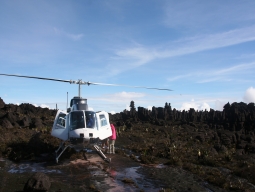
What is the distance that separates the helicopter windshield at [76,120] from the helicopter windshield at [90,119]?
0.81 ft

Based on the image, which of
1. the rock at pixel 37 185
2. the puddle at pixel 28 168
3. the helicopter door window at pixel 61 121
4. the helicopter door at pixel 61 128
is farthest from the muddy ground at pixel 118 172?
the helicopter door window at pixel 61 121

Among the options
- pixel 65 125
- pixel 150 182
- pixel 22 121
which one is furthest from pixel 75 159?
pixel 22 121

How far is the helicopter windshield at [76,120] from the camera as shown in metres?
13.0

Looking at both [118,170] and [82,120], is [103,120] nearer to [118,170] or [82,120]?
[82,120]

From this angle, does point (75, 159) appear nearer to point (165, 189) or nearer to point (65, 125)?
point (65, 125)

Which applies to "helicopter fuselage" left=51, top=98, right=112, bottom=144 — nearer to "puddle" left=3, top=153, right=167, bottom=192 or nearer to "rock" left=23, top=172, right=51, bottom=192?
"puddle" left=3, top=153, right=167, bottom=192

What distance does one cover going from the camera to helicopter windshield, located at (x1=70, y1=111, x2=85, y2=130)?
13.0 meters

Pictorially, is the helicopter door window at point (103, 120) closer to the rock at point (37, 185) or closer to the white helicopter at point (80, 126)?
the white helicopter at point (80, 126)

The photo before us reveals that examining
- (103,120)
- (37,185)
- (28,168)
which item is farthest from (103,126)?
(37,185)

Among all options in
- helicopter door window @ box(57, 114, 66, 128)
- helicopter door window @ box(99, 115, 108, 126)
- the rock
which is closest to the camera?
the rock

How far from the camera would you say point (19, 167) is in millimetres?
13188

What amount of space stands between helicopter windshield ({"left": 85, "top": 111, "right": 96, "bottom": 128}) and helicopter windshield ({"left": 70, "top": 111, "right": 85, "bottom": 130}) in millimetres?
247

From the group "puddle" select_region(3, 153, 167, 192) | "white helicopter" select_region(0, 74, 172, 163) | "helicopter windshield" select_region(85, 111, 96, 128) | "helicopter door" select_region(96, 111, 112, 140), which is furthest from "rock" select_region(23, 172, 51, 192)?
"helicopter door" select_region(96, 111, 112, 140)

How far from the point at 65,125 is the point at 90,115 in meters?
1.36
